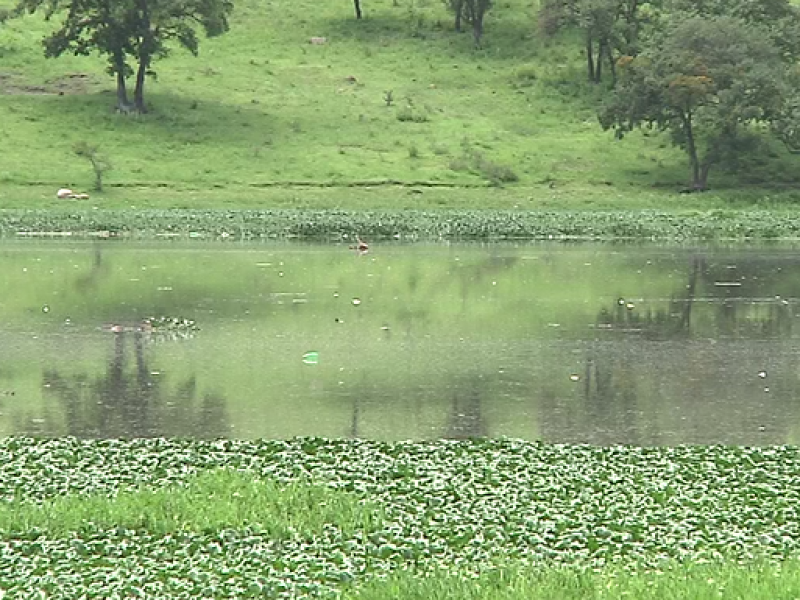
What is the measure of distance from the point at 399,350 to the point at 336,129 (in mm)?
53560

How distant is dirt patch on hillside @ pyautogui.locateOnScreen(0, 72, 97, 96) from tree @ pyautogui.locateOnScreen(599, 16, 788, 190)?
99.6 feet

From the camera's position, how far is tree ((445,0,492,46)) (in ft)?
319

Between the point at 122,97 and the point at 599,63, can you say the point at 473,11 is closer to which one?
the point at 599,63

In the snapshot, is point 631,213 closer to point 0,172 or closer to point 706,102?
point 706,102

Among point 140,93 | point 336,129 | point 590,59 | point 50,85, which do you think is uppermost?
point 590,59

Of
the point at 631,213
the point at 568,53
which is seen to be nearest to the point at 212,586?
the point at 631,213

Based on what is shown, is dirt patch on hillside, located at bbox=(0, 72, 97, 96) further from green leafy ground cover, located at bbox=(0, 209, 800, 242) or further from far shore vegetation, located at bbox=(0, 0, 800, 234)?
green leafy ground cover, located at bbox=(0, 209, 800, 242)

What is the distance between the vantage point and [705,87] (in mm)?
71688

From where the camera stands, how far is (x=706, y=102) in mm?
73688

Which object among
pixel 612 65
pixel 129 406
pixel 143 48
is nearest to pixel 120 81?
pixel 143 48

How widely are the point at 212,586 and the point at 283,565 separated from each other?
78 cm

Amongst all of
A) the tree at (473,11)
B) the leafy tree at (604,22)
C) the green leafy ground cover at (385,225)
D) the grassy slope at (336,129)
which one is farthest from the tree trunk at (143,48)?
the tree at (473,11)

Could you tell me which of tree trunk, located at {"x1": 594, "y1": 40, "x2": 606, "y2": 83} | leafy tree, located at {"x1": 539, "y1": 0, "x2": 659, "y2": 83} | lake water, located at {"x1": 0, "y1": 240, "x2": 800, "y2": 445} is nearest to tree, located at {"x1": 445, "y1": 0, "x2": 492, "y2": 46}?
leafy tree, located at {"x1": 539, "y1": 0, "x2": 659, "y2": 83}

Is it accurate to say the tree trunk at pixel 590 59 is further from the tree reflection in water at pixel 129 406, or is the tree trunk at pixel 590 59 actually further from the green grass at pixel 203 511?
the green grass at pixel 203 511
